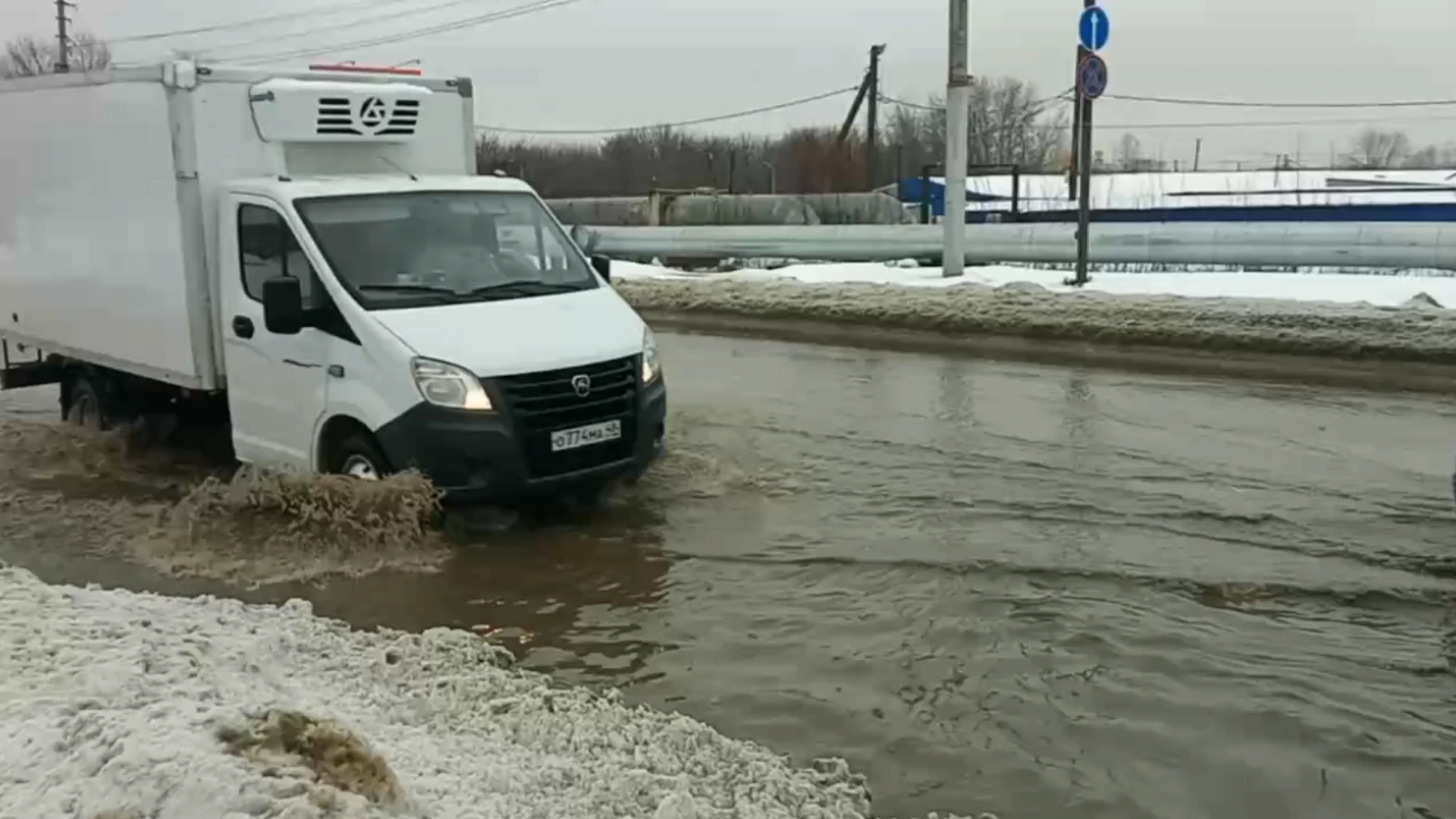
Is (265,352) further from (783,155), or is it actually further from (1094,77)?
(783,155)

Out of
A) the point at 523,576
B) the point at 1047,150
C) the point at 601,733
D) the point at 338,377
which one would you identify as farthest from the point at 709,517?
the point at 1047,150

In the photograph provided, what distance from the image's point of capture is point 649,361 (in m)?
8.45

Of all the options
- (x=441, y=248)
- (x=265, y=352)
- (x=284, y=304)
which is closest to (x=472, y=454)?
(x=284, y=304)

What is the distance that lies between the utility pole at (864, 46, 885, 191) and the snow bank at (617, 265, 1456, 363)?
27.1 m

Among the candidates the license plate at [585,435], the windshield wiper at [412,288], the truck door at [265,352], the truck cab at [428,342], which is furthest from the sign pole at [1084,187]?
the truck door at [265,352]

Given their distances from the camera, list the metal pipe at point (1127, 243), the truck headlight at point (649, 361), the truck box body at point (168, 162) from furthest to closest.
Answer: the metal pipe at point (1127, 243) < the truck box body at point (168, 162) < the truck headlight at point (649, 361)

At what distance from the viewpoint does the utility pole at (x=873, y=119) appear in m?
46.5

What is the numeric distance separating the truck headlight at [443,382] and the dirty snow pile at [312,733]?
5.13 ft

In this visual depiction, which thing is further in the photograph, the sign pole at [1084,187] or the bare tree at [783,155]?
the bare tree at [783,155]

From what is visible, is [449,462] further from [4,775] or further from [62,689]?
[4,775]

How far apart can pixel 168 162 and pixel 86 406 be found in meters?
3.20

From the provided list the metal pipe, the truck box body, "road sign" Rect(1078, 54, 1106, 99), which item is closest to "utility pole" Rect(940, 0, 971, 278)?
the metal pipe

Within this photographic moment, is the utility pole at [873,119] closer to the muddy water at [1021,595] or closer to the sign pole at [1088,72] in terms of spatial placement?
the sign pole at [1088,72]

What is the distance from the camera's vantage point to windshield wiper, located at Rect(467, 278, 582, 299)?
329 inches
